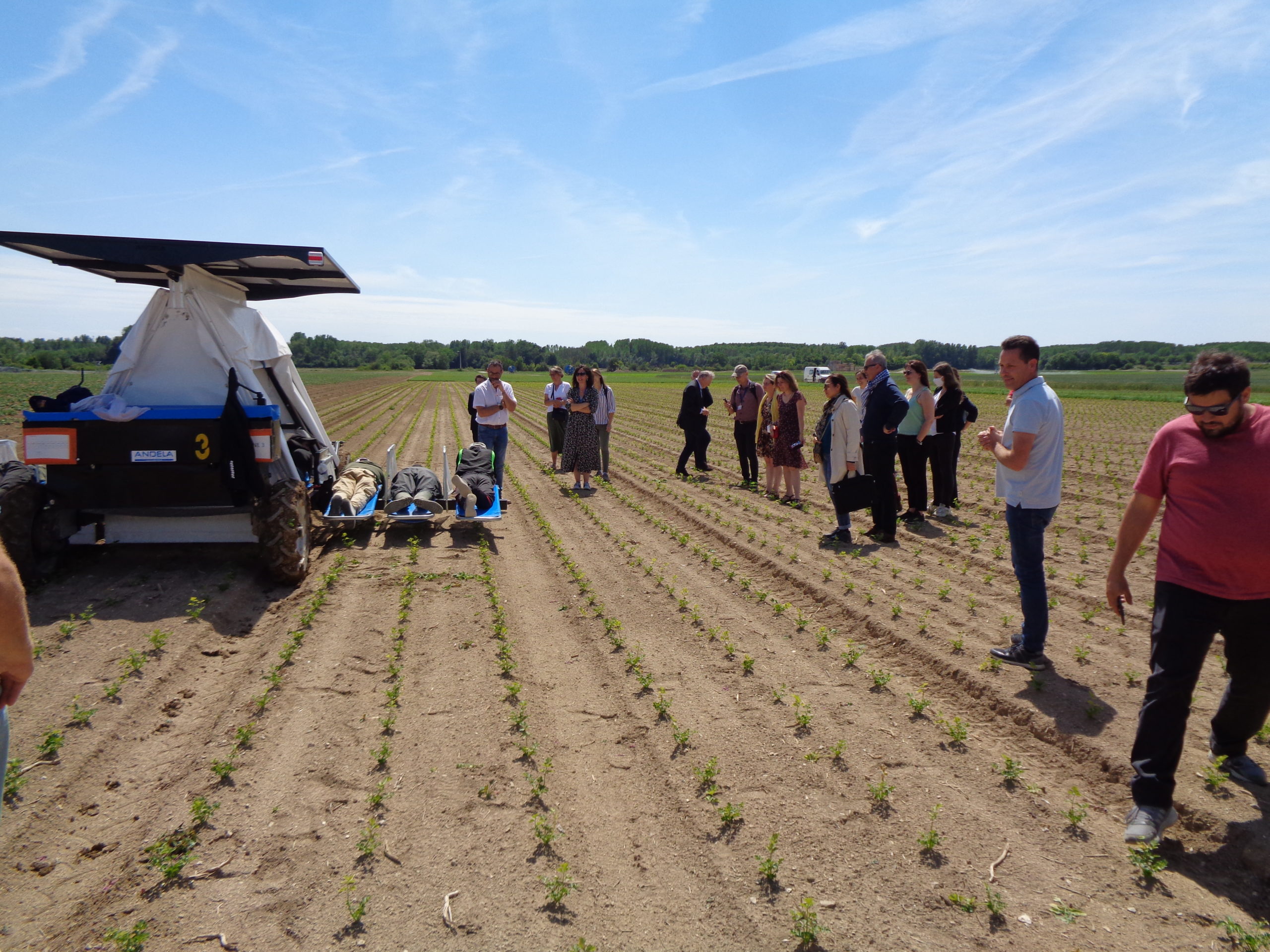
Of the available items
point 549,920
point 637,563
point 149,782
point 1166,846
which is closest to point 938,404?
point 637,563

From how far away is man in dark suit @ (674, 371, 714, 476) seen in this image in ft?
41.2

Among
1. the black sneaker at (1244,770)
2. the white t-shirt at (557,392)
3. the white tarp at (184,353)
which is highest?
the white tarp at (184,353)

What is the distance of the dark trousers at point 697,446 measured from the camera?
12992 millimetres

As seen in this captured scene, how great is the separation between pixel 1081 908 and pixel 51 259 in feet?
27.1

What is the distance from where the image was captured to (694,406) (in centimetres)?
1262

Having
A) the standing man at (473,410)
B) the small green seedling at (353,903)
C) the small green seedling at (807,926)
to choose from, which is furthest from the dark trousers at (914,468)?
the small green seedling at (353,903)

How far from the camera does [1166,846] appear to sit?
10.0 ft

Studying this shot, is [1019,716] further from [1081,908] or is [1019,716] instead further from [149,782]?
[149,782]

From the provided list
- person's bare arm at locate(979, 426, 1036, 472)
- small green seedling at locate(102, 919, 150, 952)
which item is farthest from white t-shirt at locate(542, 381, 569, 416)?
small green seedling at locate(102, 919, 150, 952)

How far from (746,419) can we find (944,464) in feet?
11.6

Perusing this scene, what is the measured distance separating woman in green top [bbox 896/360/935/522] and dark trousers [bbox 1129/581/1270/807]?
565cm

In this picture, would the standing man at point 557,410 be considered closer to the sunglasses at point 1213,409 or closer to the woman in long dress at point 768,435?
the woman in long dress at point 768,435

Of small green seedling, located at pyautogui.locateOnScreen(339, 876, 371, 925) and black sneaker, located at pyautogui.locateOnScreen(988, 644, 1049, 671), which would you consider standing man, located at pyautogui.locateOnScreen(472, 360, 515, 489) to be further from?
small green seedling, located at pyautogui.locateOnScreen(339, 876, 371, 925)

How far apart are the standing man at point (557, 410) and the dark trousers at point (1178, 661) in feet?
33.1
